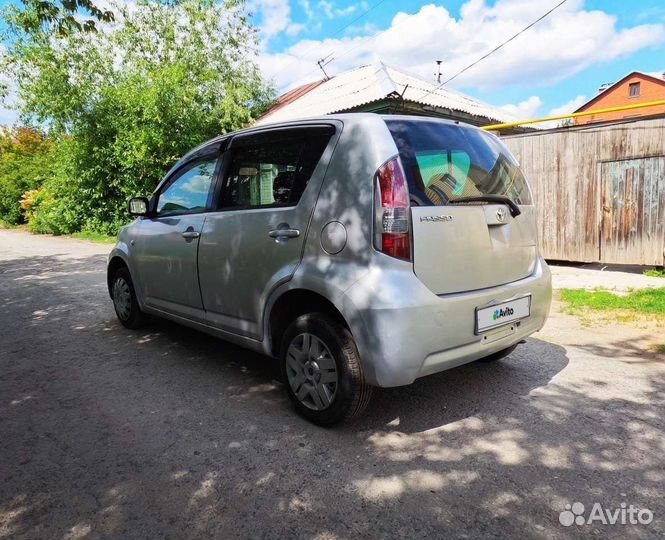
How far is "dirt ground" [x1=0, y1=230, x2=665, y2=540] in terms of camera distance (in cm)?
213

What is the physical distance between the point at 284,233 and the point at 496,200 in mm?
1300

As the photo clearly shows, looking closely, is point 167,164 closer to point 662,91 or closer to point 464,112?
point 464,112

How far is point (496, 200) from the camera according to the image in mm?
3004

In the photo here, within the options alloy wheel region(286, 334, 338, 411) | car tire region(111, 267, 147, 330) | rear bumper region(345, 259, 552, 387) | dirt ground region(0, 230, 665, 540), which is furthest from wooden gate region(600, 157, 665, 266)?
car tire region(111, 267, 147, 330)

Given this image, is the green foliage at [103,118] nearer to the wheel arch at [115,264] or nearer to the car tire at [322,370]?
the wheel arch at [115,264]

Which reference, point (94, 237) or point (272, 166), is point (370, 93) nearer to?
point (272, 166)

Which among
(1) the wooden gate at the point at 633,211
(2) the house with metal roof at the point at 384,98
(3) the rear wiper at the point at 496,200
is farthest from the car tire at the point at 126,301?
(2) the house with metal roof at the point at 384,98

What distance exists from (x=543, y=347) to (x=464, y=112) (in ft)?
31.7

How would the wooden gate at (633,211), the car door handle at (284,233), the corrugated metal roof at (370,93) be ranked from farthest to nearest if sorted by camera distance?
the corrugated metal roof at (370,93), the wooden gate at (633,211), the car door handle at (284,233)

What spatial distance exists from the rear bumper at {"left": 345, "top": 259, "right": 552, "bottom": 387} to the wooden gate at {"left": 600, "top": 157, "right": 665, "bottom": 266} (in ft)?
19.8

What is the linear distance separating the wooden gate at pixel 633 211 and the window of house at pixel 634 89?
154 ft

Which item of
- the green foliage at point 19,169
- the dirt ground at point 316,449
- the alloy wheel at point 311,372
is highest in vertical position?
the green foliage at point 19,169

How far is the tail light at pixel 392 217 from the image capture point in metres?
2.59

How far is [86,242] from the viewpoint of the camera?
50.6ft
